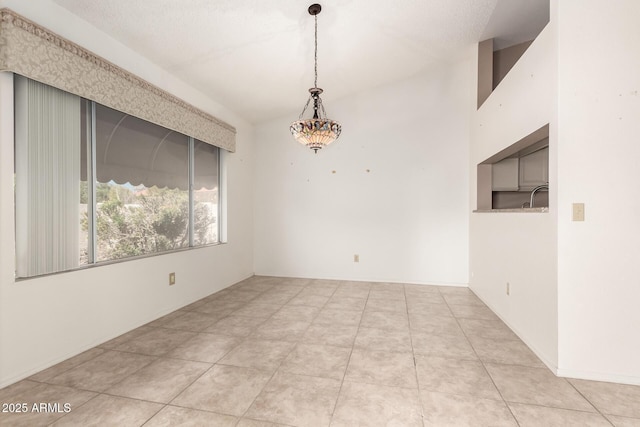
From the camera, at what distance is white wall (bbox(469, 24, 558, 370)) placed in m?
2.20

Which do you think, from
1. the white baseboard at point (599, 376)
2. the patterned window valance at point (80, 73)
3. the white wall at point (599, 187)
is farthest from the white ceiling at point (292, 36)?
the white baseboard at point (599, 376)

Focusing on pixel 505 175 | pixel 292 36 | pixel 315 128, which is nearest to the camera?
pixel 315 128

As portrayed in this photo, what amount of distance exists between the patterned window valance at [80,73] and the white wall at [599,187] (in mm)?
3421

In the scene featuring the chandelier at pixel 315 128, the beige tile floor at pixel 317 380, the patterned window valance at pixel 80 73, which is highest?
the patterned window valance at pixel 80 73

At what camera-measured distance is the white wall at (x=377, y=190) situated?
15.1ft

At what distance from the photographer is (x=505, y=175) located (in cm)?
399

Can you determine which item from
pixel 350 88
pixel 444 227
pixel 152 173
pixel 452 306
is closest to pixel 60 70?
pixel 152 173

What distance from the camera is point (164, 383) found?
6.52 feet

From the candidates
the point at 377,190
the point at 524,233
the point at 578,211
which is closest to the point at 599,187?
the point at 578,211

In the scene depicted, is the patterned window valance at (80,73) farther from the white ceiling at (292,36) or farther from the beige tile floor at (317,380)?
the beige tile floor at (317,380)

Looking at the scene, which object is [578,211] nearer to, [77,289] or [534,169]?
[534,169]

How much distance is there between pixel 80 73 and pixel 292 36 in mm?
1872

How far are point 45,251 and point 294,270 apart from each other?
352 centimetres

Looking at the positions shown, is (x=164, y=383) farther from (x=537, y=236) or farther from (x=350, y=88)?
(x=350, y=88)
